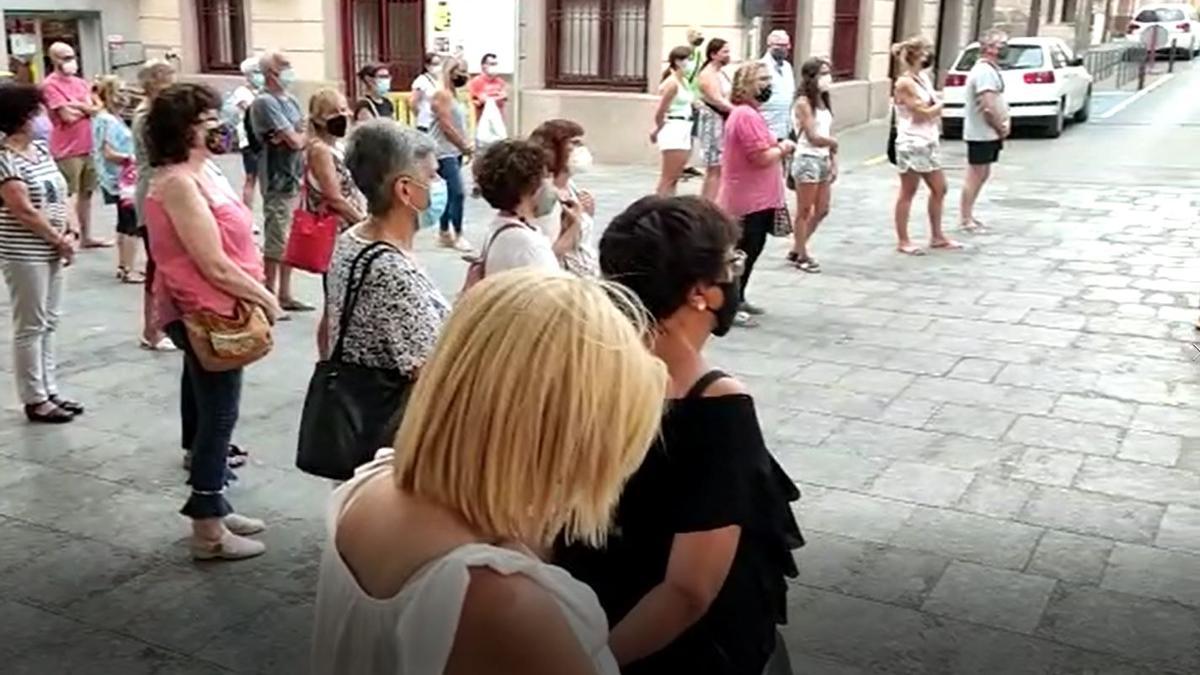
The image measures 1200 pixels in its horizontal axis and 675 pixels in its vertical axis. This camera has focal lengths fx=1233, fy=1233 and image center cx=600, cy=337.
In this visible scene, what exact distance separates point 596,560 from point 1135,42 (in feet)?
123

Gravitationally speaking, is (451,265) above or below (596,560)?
below

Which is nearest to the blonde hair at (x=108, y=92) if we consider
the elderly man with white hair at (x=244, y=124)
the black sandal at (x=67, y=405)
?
the elderly man with white hair at (x=244, y=124)

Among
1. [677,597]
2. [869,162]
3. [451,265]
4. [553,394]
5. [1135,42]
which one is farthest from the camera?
[1135,42]

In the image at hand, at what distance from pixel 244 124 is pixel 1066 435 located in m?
6.06

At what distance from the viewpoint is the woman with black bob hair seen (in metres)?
2.00

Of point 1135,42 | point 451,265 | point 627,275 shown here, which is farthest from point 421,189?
point 1135,42

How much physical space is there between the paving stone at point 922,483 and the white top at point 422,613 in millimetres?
3536

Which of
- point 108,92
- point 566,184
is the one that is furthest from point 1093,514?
point 108,92

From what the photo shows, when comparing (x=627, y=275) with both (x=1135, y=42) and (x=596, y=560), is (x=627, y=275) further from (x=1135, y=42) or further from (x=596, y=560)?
(x=1135, y=42)

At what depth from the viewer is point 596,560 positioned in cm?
211

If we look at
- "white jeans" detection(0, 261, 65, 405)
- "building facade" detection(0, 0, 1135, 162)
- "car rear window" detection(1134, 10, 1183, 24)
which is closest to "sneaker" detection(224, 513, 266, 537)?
"white jeans" detection(0, 261, 65, 405)

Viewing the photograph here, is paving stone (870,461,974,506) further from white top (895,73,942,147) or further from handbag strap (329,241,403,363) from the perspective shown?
white top (895,73,942,147)

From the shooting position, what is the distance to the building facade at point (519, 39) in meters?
16.1

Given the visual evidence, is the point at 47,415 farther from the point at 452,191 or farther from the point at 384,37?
the point at 384,37
